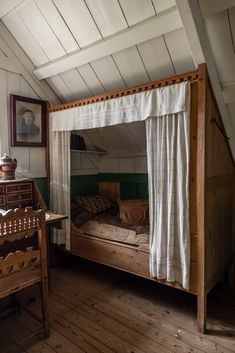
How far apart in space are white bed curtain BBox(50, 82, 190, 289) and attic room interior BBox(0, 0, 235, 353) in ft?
0.03

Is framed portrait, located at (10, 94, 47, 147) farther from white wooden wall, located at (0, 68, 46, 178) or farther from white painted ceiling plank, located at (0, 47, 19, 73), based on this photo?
white painted ceiling plank, located at (0, 47, 19, 73)

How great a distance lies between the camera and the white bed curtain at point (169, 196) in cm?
181

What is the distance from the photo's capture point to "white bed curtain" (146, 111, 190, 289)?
5.95 ft

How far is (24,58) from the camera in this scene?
2670 mm

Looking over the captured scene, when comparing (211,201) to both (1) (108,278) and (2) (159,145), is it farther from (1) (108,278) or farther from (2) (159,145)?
(1) (108,278)

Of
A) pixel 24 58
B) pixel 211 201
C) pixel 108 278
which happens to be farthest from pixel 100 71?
pixel 108 278

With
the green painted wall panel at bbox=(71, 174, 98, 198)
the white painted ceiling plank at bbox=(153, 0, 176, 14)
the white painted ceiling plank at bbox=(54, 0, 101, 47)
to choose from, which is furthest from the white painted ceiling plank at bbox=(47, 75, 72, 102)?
the white painted ceiling plank at bbox=(153, 0, 176, 14)

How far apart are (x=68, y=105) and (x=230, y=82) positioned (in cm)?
155

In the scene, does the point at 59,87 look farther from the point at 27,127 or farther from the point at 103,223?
the point at 103,223

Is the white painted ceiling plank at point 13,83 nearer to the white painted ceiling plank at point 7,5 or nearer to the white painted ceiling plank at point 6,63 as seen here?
the white painted ceiling plank at point 6,63

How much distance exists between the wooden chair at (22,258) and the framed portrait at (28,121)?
1331mm

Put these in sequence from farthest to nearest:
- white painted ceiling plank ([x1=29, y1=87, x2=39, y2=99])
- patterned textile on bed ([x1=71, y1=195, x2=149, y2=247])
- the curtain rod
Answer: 1. white painted ceiling plank ([x1=29, y1=87, x2=39, y2=99])
2. patterned textile on bed ([x1=71, y1=195, x2=149, y2=247])
3. the curtain rod

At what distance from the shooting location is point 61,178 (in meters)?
2.79

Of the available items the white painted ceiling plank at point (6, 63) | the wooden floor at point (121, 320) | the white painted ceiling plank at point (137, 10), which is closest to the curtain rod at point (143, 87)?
the white painted ceiling plank at point (137, 10)
